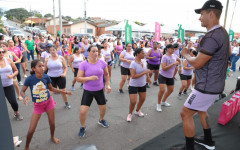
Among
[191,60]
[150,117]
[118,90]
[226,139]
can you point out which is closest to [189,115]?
[191,60]

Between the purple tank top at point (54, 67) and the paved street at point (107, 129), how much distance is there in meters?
1.03

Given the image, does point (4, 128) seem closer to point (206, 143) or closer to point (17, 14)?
point (206, 143)

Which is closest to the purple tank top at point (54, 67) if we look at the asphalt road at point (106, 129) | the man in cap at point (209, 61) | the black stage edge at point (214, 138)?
the asphalt road at point (106, 129)

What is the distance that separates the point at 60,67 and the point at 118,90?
2640mm

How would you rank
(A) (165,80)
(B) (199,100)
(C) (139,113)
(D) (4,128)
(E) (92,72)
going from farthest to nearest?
(A) (165,80), (C) (139,113), (E) (92,72), (B) (199,100), (D) (4,128)

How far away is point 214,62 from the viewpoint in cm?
199

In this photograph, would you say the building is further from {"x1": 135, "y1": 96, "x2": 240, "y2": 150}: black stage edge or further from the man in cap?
the man in cap

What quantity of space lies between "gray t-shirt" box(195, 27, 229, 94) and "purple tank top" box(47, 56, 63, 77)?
3.58 m

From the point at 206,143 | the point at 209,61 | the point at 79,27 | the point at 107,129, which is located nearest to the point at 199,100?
the point at 209,61

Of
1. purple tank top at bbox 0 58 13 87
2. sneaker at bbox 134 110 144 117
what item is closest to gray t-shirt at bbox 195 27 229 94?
sneaker at bbox 134 110 144 117

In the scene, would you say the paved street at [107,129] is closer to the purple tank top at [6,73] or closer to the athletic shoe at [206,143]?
the purple tank top at [6,73]

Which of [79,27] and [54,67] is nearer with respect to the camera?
[54,67]

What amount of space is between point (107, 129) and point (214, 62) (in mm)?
2651

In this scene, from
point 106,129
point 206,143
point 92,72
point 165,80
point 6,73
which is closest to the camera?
point 206,143
